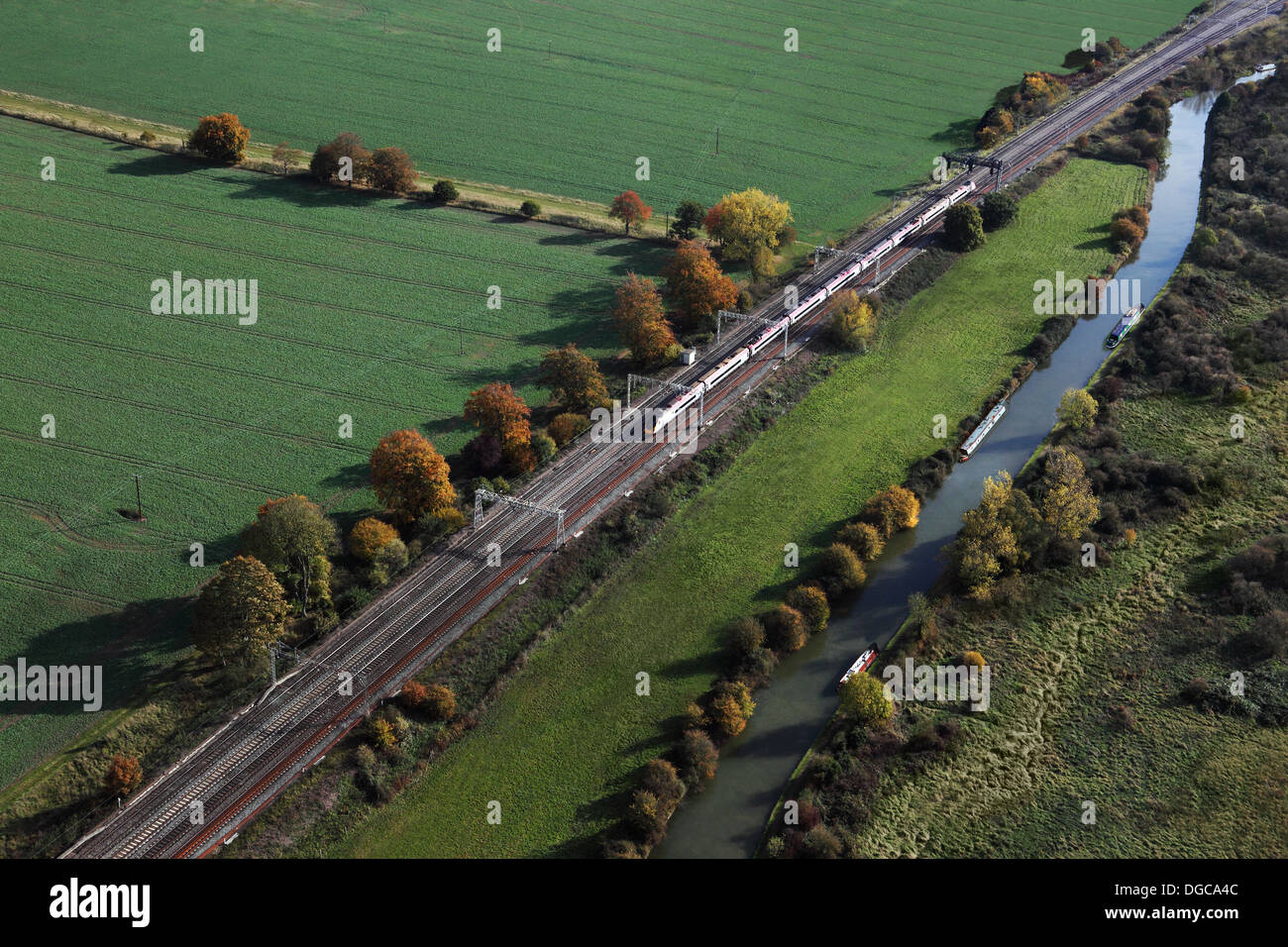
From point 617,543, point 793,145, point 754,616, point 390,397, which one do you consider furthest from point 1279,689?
point 793,145

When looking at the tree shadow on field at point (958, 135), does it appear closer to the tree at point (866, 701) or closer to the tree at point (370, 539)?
the tree at point (866, 701)

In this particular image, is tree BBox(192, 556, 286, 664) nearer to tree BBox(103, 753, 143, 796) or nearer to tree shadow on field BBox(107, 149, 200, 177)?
tree BBox(103, 753, 143, 796)

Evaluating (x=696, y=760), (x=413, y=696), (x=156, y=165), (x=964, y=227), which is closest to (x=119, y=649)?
(x=413, y=696)

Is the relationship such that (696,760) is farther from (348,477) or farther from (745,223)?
(745,223)

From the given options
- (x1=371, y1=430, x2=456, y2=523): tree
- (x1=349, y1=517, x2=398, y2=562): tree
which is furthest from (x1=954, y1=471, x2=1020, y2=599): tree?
(x1=349, y1=517, x2=398, y2=562): tree

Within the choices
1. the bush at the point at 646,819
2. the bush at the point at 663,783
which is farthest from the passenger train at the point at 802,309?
the bush at the point at 646,819

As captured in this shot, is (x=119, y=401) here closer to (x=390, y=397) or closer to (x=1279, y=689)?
(x=390, y=397)

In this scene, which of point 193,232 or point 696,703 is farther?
point 193,232
